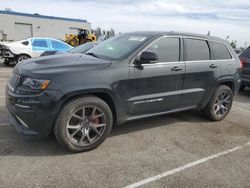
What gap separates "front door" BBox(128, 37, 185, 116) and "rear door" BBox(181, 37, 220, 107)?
177 mm

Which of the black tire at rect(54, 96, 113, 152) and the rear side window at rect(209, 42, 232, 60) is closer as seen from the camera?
the black tire at rect(54, 96, 113, 152)

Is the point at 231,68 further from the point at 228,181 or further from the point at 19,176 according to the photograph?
the point at 19,176

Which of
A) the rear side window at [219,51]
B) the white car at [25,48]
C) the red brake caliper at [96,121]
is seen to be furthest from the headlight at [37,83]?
the white car at [25,48]

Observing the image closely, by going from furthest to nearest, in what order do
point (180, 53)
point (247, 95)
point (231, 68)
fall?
point (247, 95) < point (231, 68) < point (180, 53)

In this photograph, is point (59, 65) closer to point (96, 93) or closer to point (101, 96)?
point (96, 93)

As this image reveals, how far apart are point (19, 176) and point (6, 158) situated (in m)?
0.52

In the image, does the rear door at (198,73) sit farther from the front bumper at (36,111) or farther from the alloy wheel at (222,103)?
the front bumper at (36,111)

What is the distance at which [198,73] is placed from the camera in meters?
4.84

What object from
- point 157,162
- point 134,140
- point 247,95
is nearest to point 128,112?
point 134,140

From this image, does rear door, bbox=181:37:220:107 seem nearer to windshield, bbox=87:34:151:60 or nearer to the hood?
windshield, bbox=87:34:151:60

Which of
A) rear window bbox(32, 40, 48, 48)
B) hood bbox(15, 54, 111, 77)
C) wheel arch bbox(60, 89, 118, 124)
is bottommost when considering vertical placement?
rear window bbox(32, 40, 48, 48)

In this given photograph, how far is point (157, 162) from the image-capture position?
144 inches

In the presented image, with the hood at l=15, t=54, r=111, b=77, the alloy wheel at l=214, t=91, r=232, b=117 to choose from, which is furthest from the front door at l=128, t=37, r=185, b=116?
the alloy wheel at l=214, t=91, r=232, b=117

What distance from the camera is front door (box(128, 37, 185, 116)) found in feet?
13.4
